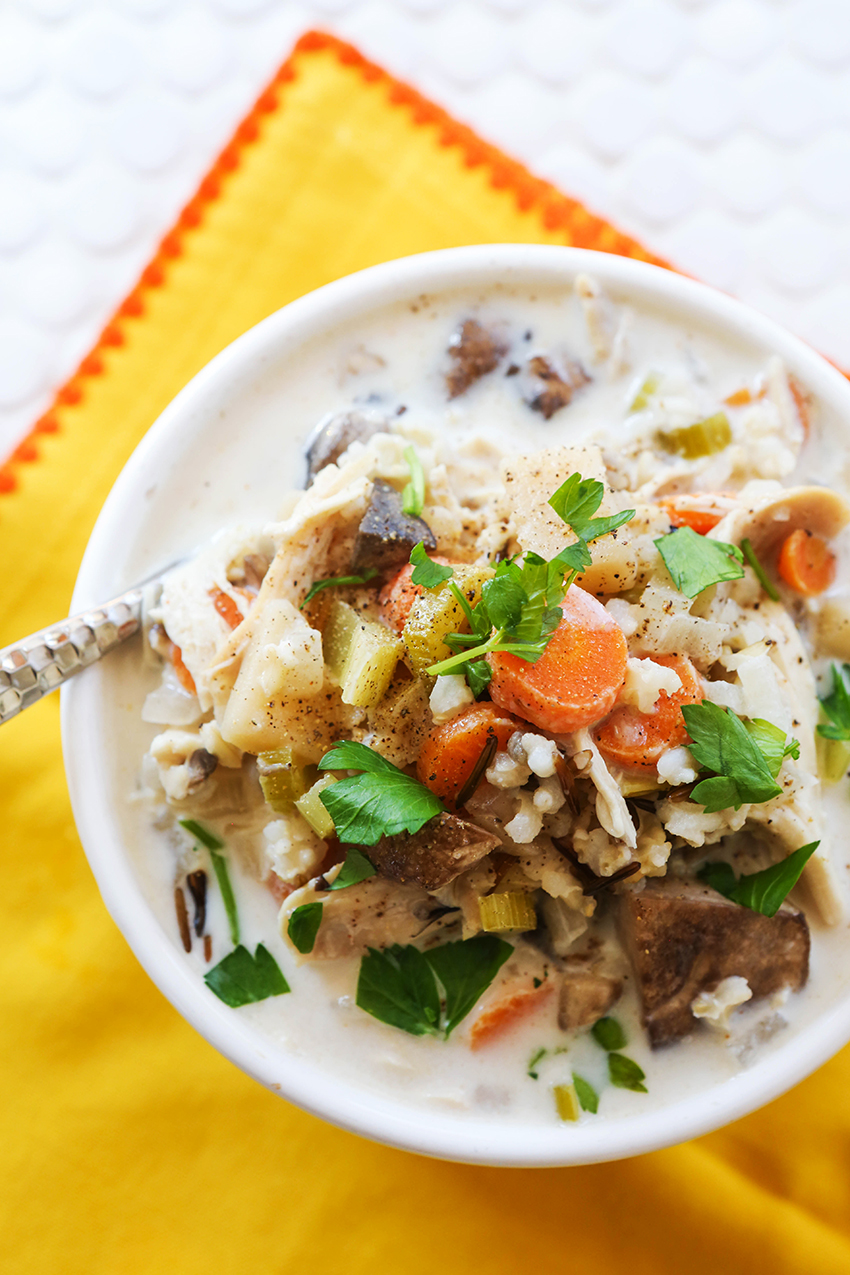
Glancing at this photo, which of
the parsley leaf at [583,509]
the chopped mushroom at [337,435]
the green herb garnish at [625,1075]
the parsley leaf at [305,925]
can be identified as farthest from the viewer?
the chopped mushroom at [337,435]

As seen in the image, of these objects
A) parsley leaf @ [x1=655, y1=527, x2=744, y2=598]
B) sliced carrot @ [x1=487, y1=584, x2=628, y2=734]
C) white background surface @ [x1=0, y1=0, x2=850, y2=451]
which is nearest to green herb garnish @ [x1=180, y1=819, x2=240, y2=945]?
sliced carrot @ [x1=487, y1=584, x2=628, y2=734]

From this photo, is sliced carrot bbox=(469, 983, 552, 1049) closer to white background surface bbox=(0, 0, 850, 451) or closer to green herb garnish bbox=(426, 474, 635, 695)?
green herb garnish bbox=(426, 474, 635, 695)

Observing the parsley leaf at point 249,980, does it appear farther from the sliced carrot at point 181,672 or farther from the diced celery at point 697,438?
the diced celery at point 697,438

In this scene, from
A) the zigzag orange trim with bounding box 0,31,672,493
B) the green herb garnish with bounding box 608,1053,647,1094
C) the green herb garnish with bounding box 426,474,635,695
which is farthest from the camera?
the zigzag orange trim with bounding box 0,31,672,493

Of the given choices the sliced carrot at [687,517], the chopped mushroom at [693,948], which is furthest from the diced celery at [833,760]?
the sliced carrot at [687,517]

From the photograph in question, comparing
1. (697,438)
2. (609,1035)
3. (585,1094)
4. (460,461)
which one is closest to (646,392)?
(697,438)

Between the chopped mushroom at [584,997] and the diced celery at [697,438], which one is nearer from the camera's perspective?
the chopped mushroom at [584,997]

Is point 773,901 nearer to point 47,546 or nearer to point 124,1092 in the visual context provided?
point 124,1092
